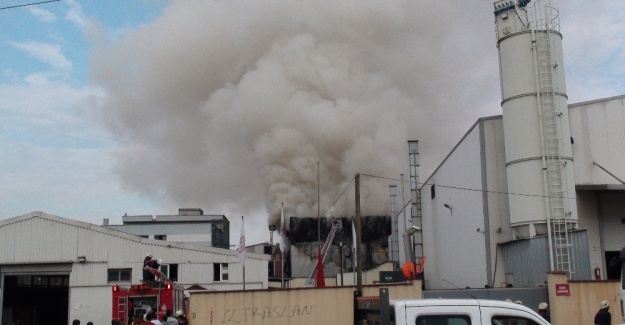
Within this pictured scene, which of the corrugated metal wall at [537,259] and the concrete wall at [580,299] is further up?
the corrugated metal wall at [537,259]

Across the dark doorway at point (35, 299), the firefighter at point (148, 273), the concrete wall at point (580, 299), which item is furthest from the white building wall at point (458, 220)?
the dark doorway at point (35, 299)

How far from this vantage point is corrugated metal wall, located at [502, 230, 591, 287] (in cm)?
2406

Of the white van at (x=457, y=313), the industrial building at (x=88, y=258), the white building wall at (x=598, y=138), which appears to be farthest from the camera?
the industrial building at (x=88, y=258)

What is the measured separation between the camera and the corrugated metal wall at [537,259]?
2406 cm

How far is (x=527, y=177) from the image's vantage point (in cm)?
2536

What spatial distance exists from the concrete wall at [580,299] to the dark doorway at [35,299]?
27421 millimetres

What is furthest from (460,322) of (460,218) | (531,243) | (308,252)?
(308,252)

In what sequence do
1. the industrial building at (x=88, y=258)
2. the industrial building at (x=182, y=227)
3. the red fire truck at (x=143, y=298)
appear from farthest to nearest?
1. the industrial building at (x=182, y=227)
2. the industrial building at (x=88, y=258)
3. the red fire truck at (x=143, y=298)

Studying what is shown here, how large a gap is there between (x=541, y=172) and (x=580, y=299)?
6.55m

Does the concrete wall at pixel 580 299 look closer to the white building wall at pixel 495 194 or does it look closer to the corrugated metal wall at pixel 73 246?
the white building wall at pixel 495 194

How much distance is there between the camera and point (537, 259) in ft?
80.2

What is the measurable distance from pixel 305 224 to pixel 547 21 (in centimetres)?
3286

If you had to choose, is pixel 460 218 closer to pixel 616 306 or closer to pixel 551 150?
pixel 551 150

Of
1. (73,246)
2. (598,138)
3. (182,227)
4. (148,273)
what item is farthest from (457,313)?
(182,227)
